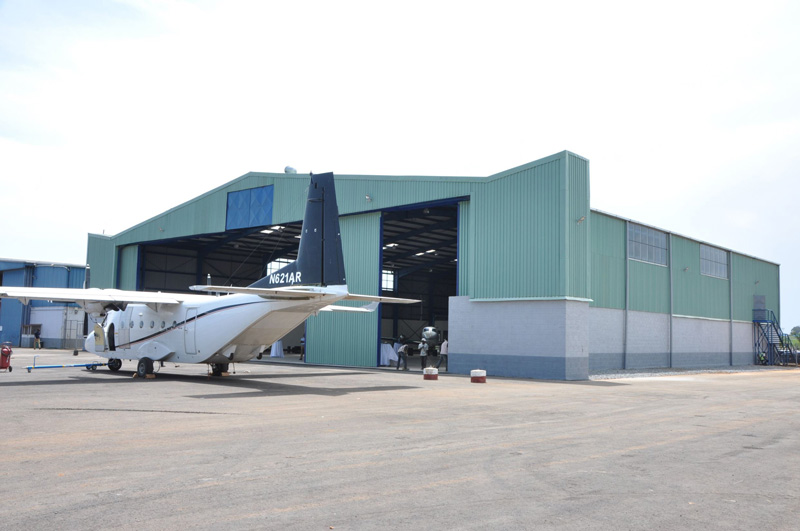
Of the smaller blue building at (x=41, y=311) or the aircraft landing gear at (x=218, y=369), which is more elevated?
the smaller blue building at (x=41, y=311)

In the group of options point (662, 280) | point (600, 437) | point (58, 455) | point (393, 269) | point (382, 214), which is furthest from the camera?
point (393, 269)

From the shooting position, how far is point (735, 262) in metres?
52.6

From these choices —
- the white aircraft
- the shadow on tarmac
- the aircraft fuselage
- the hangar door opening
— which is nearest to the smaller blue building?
the hangar door opening

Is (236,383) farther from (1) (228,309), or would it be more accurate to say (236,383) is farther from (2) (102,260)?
(2) (102,260)

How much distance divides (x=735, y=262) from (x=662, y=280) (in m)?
15.2

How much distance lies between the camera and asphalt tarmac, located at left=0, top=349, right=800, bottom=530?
649cm

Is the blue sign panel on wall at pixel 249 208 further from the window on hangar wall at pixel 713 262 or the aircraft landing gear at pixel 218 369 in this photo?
the window on hangar wall at pixel 713 262

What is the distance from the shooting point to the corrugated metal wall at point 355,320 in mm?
36094

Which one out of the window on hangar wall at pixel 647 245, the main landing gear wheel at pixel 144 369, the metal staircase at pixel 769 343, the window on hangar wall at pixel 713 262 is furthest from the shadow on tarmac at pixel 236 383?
the metal staircase at pixel 769 343

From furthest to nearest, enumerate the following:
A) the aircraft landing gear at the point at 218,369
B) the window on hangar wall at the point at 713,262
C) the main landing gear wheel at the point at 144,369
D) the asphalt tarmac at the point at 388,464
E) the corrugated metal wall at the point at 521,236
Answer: the window on hangar wall at the point at 713,262, the corrugated metal wall at the point at 521,236, the aircraft landing gear at the point at 218,369, the main landing gear wheel at the point at 144,369, the asphalt tarmac at the point at 388,464

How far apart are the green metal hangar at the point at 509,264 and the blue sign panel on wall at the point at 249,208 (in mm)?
102

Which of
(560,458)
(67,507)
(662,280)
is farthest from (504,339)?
(67,507)

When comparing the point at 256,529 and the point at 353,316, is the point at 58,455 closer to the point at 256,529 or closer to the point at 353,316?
the point at 256,529

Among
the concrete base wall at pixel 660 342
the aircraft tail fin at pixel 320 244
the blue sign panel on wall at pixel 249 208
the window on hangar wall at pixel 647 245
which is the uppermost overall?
the blue sign panel on wall at pixel 249 208
